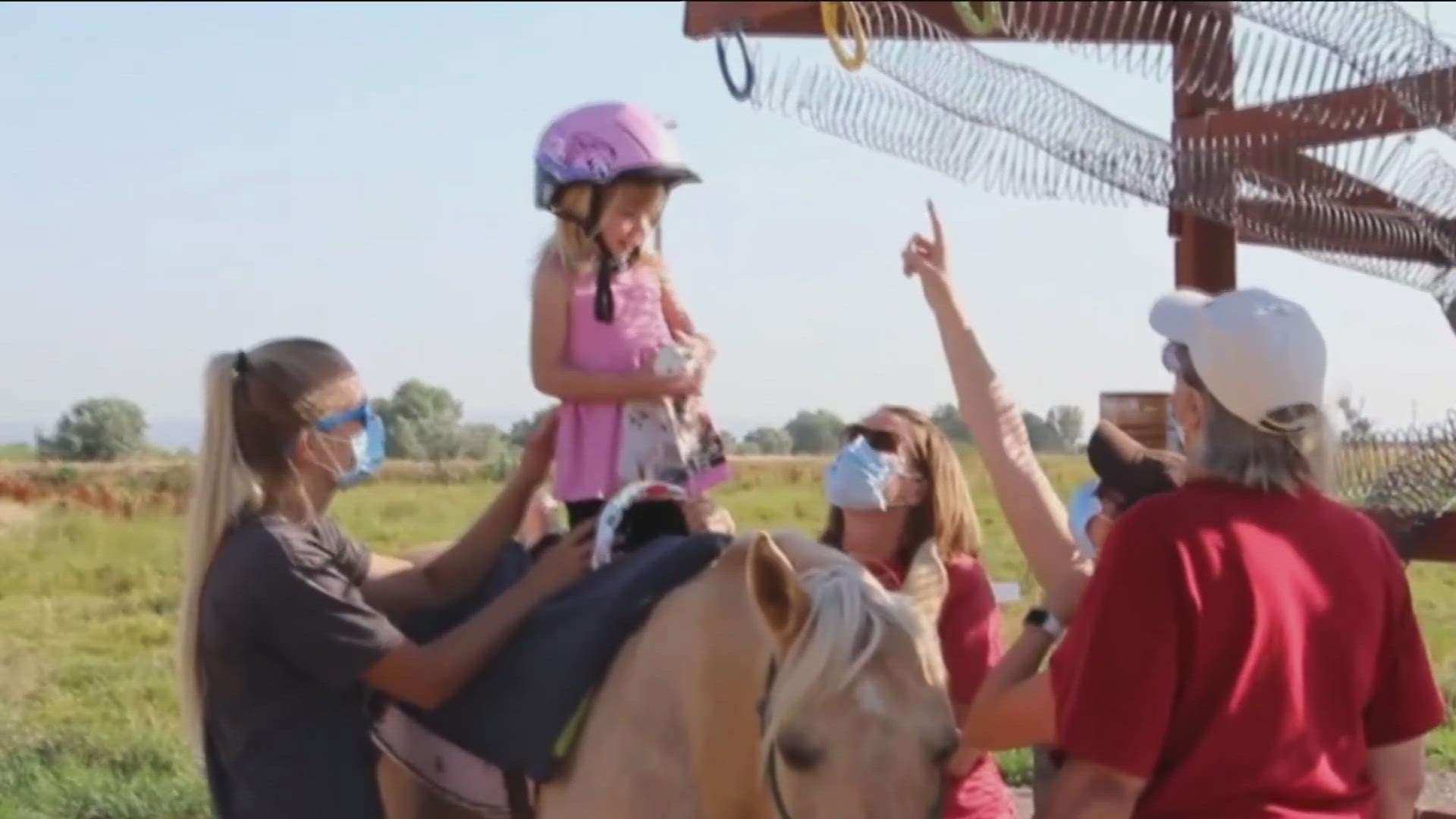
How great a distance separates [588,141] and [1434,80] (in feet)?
6.16

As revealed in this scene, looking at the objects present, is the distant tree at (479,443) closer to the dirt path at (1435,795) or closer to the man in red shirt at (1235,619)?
the dirt path at (1435,795)

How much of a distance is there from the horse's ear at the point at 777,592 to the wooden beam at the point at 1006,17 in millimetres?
1479

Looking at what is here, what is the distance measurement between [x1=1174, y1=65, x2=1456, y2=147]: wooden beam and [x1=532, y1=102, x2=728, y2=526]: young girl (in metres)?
1.42

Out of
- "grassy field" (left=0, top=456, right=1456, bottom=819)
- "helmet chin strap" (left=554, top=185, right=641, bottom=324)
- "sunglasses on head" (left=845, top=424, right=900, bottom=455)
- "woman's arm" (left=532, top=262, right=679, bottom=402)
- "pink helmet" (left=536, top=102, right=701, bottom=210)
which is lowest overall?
"grassy field" (left=0, top=456, right=1456, bottom=819)

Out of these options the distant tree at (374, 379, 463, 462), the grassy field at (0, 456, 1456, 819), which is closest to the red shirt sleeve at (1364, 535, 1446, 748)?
the grassy field at (0, 456, 1456, 819)

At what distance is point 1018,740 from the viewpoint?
111 inches

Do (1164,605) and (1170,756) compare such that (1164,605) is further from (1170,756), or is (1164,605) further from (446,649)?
(446,649)

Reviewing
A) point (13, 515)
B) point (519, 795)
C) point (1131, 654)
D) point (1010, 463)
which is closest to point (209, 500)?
point (519, 795)

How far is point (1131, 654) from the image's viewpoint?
248 cm

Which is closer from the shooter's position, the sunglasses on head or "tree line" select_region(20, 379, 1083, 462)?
the sunglasses on head

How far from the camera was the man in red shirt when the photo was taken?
2484mm

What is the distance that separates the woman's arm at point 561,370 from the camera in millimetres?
3938

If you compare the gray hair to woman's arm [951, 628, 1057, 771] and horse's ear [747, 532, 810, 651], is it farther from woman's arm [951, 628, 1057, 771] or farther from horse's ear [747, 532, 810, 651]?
horse's ear [747, 532, 810, 651]

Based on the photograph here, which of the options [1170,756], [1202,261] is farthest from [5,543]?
[1170,756]
